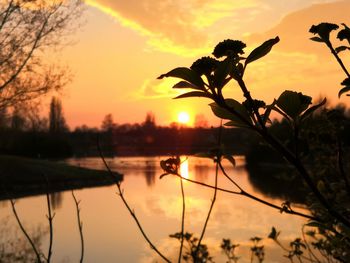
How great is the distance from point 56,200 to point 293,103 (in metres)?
24.3

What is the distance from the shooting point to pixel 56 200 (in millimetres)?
24156

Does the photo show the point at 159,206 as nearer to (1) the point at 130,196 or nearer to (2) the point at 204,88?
(1) the point at 130,196

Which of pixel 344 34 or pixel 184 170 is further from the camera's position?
pixel 184 170

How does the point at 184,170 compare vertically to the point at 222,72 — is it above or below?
below

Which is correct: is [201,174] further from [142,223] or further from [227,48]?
[227,48]

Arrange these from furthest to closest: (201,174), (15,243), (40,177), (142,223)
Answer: (201,174), (40,177), (142,223), (15,243)

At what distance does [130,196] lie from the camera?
25.5 m

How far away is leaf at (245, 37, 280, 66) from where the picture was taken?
0.86 meters

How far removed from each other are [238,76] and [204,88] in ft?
0.22

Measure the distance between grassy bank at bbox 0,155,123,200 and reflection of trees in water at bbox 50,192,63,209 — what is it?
30.9 inches

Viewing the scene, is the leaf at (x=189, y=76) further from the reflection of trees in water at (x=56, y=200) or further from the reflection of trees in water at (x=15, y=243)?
the reflection of trees in water at (x=56, y=200)

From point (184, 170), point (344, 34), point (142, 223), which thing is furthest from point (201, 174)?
point (344, 34)

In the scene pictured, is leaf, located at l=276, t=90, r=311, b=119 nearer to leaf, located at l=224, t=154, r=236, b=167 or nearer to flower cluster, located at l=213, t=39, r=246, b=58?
flower cluster, located at l=213, t=39, r=246, b=58

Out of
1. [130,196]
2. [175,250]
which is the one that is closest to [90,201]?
[130,196]
